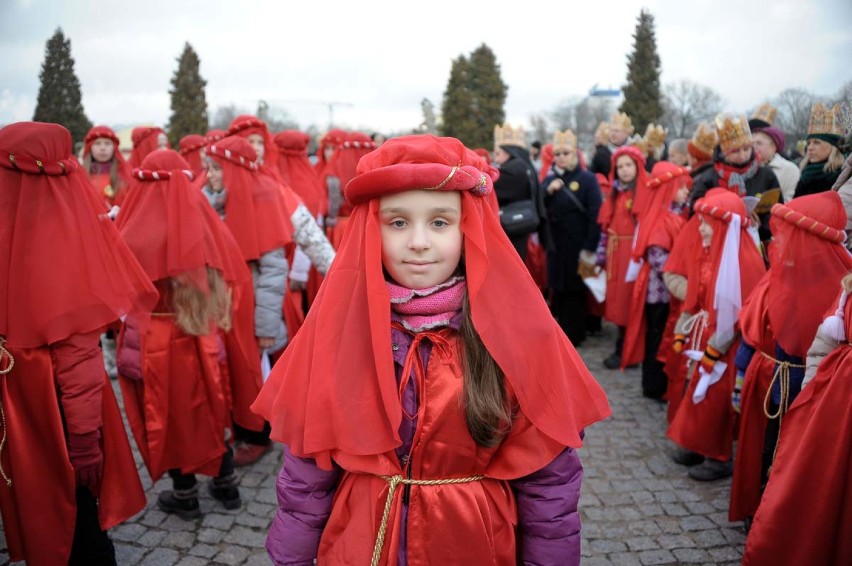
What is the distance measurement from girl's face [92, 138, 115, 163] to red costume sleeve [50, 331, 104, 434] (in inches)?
200

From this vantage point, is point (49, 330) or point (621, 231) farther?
point (621, 231)

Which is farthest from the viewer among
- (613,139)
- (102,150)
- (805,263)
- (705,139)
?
(613,139)

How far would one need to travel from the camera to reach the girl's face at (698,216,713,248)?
15.1 feet

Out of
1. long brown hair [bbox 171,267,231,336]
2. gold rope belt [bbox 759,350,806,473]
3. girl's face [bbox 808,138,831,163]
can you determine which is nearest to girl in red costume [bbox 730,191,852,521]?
gold rope belt [bbox 759,350,806,473]

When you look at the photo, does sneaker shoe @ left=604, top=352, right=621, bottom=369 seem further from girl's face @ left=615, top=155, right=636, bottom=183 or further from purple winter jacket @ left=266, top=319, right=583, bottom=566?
purple winter jacket @ left=266, top=319, right=583, bottom=566

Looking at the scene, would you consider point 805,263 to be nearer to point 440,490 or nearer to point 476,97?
point 440,490

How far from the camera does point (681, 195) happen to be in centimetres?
627

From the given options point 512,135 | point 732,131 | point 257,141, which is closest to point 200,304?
point 257,141

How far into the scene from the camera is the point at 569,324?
329 inches

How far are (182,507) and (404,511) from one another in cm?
280

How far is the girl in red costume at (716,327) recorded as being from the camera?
4.30 m

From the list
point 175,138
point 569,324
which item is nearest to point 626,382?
point 569,324

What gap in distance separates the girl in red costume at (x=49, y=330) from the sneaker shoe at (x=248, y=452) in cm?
182

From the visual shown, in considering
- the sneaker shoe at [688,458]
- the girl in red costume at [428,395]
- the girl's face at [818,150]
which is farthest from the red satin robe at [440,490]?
the girl's face at [818,150]
